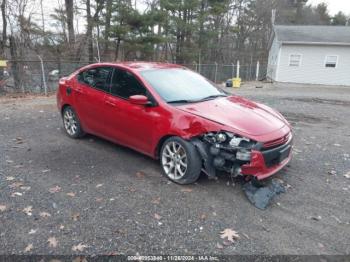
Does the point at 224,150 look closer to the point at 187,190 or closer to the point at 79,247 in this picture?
the point at 187,190

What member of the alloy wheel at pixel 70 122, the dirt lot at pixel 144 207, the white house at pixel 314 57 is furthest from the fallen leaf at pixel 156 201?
the white house at pixel 314 57

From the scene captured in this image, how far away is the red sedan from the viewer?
366 centimetres

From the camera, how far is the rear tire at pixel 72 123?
5.69m

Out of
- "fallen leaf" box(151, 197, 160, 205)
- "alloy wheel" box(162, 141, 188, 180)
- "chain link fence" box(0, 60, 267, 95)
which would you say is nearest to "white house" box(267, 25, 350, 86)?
"chain link fence" box(0, 60, 267, 95)

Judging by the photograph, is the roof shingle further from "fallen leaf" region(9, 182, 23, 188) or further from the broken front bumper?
"fallen leaf" region(9, 182, 23, 188)

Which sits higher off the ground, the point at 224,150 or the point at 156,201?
the point at 224,150

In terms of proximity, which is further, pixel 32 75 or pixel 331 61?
pixel 331 61

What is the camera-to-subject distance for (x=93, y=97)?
5102mm

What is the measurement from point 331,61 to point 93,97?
23.1 metres

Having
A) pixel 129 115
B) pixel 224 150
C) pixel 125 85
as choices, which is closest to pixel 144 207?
pixel 224 150

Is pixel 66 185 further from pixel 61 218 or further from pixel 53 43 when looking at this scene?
pixel 53 43

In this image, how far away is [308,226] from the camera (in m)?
3.18

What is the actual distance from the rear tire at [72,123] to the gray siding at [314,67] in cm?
2180

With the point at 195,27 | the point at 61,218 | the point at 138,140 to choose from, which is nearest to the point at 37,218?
the point at 61,218
